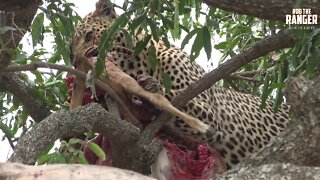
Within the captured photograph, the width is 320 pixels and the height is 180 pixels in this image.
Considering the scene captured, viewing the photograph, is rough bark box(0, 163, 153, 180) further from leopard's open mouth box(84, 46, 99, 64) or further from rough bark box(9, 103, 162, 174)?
leopard's open mouth box(84, 46, 99, 64)

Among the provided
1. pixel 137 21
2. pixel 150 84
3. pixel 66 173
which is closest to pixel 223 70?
pixel 150 84

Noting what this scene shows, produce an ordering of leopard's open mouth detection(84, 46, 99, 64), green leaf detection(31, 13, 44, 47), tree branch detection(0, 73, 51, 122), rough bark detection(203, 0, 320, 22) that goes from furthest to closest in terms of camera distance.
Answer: leopard's open mouth detection(84, 46, 99, 64) < tree branch detection(0, 73, 51, 122) < green leaf detection(31, 13, 44, 47) < rough bark detection(203, 0, 320, 22)

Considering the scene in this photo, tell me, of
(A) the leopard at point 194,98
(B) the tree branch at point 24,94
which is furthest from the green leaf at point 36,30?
(A) the leopard at point 194,98

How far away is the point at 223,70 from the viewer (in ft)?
10.9

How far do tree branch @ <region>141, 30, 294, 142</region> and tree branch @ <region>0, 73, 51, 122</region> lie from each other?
1.87ft

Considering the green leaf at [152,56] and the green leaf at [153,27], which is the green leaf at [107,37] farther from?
the green leaf at [152,56]

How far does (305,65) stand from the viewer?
3100 millimetres

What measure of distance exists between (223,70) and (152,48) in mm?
455

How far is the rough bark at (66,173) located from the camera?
63.0 inches

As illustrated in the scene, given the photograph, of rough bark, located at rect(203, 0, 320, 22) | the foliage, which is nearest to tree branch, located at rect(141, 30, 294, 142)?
the foliage

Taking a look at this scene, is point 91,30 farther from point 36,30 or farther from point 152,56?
point 36,30

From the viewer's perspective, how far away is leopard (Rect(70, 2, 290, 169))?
3.86 metres

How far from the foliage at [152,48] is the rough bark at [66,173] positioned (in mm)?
820

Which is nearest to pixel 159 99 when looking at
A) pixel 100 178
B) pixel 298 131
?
pixel 298 131
